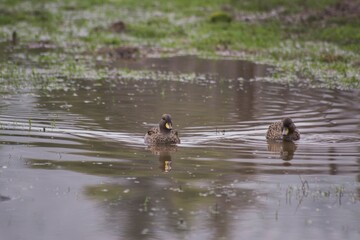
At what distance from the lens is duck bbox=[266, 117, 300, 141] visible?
58.2 feet

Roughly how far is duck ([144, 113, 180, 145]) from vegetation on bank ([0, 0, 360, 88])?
32.1 ft

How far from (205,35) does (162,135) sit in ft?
73.9

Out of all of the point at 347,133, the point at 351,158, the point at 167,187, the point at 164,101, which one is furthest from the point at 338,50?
the point at 167,187

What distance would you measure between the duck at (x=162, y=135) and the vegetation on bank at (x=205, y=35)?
980 centimetres

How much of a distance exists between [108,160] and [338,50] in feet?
63.1

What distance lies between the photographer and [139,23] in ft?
143

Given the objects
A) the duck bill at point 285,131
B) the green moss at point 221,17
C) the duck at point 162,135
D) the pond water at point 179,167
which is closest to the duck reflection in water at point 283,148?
the pond water at point 179,167

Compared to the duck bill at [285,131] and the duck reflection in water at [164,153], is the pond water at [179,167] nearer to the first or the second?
the duck reflection in water at [164,153]

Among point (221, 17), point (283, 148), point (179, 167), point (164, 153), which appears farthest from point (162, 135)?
point (221, 17)

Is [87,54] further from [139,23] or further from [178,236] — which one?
[178,236]

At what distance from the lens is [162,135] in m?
17.3

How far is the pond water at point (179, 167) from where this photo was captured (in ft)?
39.6

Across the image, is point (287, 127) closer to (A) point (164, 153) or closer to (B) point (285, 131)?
(B) point (285, 131)

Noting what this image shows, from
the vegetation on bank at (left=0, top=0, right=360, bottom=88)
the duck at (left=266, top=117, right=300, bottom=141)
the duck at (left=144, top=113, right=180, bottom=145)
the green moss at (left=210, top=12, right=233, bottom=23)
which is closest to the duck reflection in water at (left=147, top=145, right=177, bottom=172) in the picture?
the duck at (left=144, top=113, right=180, bottom=145)
